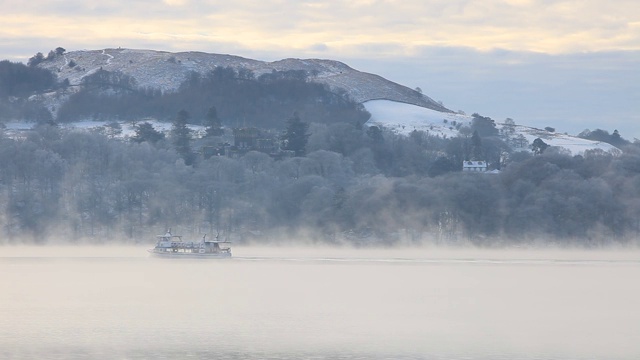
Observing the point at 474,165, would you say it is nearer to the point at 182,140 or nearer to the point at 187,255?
→ the point at 182,140

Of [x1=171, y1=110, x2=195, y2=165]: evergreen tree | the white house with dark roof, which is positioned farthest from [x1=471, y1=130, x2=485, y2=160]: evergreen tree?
[x1=171, y1=110, x2=195, y2=165]: evergreen tree

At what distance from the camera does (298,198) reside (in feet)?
467

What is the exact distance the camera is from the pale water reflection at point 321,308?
161ft

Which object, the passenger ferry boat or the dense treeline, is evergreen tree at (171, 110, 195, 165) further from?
the passenger ferry boat

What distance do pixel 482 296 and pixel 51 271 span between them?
34.0 metres

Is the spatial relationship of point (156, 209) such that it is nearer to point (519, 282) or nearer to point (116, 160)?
point (116, 160)

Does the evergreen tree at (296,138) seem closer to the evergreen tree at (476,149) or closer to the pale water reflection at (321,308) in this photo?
the evergreen tree at (476,149)

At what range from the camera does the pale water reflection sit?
49.2 meters

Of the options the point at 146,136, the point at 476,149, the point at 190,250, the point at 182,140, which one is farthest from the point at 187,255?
the point at 476,149

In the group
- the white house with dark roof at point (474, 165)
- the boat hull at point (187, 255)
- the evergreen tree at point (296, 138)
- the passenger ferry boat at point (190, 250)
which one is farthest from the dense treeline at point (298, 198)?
the boat hull at point (187, 255)

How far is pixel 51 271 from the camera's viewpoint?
90.4m

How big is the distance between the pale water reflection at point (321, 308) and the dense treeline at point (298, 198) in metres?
27.2

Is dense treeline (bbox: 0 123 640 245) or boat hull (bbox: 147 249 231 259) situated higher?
dense treeline (bbox: 0 123 640 245)

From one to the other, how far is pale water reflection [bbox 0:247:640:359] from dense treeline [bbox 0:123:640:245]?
89.1 feet
